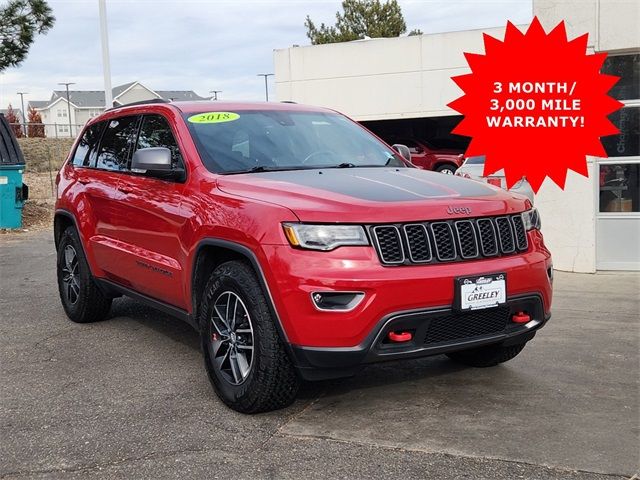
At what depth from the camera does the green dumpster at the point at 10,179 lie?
13898 millimetres

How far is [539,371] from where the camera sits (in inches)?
193

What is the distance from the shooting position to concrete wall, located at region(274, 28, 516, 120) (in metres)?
24.2

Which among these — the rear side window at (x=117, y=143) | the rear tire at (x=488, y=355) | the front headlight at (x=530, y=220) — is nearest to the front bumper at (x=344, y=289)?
the front headlight at (x=530, y=220)

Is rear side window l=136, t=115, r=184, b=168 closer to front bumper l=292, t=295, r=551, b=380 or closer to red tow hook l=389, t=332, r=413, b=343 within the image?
front bumper l=292, t=295, r=551, b=380

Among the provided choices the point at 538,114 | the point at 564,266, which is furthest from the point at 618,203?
the point at 538,114

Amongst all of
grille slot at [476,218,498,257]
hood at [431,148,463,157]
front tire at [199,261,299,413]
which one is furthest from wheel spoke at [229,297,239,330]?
hood at [431,148,463,157]

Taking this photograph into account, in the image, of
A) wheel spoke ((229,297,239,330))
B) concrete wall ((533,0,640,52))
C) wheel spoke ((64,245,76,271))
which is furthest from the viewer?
concrete wall ((533,0,640,52))

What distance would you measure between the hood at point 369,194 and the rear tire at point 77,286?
239 centimetres

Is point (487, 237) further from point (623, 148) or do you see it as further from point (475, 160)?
point (475, 160)

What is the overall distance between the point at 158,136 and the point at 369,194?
201cm

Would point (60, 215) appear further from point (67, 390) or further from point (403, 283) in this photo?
point (403, 283)

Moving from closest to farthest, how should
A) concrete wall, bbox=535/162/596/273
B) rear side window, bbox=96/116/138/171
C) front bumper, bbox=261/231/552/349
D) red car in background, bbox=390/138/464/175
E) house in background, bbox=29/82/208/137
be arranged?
1. front bumper, bbox=261/231/552/349
2. rear side window, bbox=96/116/138/171
3. concrete wall, bbox=535/162/596/273
4. red car in background, bbox=390/138/464/175
5. house in background, bbox=29/82/208/137

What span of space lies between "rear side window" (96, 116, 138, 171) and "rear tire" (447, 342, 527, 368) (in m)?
2.90

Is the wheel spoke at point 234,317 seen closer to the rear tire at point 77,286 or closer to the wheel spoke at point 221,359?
the wheel spoke at point 221,359
